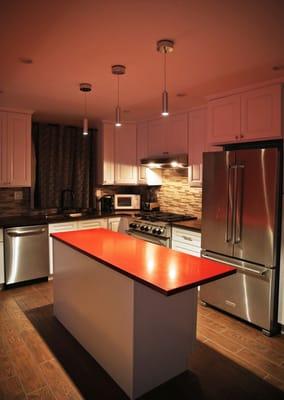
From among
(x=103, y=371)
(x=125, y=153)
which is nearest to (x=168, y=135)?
(x=125, y=153)

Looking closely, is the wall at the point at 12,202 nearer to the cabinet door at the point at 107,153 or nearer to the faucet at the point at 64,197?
the faucet at the point at 64,197

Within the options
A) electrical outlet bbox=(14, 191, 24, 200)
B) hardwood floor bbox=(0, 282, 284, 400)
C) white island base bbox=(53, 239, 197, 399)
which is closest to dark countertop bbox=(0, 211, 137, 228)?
electrical outlet bbox=(14, 191, 24, 200)

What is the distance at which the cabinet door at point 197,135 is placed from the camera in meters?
3.83

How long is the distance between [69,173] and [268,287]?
11.8ft

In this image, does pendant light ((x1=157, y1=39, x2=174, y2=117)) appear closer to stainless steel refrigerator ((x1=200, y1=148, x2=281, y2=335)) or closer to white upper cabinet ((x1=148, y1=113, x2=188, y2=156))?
stainless steel refrigerator ((x1=200, y1=148, x2=281, y2=335))

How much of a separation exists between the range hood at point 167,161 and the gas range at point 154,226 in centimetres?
74

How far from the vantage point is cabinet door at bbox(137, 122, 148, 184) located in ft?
15.8

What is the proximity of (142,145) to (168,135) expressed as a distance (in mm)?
656

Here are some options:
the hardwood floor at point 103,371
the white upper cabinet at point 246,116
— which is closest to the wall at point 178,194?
the white upper cabinet at point 246,116

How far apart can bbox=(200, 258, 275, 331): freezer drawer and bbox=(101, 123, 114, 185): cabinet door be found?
2525mm

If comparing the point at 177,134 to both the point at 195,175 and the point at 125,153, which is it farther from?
the point at 125,153

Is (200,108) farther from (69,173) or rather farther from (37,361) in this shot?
(37,361)

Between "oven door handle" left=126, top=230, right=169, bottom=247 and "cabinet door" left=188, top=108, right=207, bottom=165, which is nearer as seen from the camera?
"cabinet door" left=188, top=108, right=207, bottom=165

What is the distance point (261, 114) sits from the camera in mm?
2889
